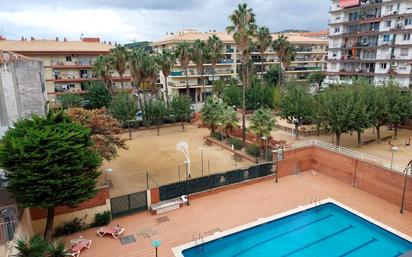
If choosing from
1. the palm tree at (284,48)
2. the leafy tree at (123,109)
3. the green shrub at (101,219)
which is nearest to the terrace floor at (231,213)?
the green shrub at (101,219)

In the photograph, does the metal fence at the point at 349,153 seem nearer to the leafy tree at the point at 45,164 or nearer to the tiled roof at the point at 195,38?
the leafy tree at the point at 45,164

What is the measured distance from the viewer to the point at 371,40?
5088 centimetres

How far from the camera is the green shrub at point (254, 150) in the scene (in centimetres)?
2723

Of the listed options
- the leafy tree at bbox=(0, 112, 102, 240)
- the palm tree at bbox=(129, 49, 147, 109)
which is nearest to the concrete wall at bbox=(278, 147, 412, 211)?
the leafy tree at bbox=(0, 112, 102, 240)

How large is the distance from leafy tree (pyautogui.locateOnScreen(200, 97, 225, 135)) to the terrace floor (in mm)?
11150

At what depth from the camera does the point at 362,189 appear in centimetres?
2141

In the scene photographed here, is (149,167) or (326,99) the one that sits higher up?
(326,99)

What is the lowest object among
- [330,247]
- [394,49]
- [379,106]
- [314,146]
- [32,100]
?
[330,247]

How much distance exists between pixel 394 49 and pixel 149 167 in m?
44.3

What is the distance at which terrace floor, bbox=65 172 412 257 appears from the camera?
15.4m

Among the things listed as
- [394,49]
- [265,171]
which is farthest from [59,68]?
[394,49]

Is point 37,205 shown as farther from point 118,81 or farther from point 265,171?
point 118,81

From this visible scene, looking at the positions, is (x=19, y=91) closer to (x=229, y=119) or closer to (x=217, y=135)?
(x=229, y=119)

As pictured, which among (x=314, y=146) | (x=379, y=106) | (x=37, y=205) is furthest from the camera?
(x=379, y=106)
